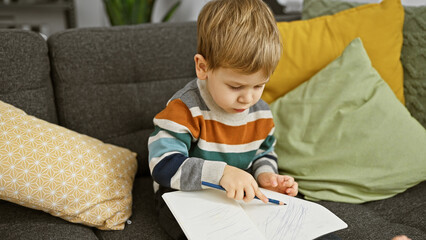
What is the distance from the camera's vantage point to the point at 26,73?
120 cm

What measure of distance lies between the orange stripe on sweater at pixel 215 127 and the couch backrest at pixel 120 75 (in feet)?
1.14

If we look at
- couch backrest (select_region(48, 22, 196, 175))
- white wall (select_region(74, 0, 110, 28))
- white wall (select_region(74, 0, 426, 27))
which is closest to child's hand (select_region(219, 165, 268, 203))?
couch backrest (select_region(48, 22, 196, 175))

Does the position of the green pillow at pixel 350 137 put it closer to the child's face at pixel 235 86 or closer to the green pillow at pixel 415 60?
the green pillow at pixel 415 60

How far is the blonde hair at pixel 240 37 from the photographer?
0.92 m

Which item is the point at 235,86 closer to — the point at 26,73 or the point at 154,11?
the point at 26,73

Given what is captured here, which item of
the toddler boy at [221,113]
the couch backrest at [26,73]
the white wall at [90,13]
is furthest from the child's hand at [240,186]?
the white wall at [90,13]

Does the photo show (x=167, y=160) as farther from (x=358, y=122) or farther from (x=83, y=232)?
(x=358, y=122)

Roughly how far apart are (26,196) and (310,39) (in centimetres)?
109

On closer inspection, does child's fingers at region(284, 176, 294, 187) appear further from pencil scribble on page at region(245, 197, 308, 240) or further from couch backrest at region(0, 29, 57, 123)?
couch backrest at region(0, 29, 57, 123)

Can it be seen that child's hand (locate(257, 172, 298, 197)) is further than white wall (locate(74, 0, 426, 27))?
No

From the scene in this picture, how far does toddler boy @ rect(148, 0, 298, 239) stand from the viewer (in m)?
0.93

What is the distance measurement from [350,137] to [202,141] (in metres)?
0.50

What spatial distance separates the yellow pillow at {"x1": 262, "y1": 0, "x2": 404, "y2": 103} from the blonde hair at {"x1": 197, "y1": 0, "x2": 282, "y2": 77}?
456 mm

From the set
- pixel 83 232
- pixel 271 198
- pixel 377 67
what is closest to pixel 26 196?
pixel 83 232
